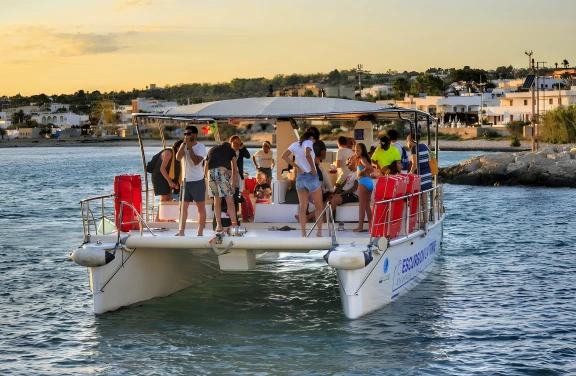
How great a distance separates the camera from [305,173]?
42.4ft

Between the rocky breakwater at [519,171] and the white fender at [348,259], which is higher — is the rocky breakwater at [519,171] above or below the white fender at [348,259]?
below

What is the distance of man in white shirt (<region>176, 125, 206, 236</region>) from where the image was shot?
1291 centimetres

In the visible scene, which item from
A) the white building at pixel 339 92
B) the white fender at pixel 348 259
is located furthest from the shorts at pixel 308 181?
the white building at pixel 339 92

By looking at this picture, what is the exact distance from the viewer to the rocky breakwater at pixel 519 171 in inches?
1892

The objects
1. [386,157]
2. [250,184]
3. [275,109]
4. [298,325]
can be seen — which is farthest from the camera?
[250,184]

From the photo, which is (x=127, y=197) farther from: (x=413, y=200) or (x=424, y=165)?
(x=424, y=165)

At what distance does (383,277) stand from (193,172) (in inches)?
121

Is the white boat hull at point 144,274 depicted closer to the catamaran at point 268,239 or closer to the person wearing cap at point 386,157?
the catamaran at point 268,239

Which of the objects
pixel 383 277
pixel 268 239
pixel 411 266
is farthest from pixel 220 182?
pixel 411 266

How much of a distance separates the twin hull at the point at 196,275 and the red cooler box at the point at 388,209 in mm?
227

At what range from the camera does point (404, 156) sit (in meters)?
16.1

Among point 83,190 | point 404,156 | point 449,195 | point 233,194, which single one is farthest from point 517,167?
point 233,194

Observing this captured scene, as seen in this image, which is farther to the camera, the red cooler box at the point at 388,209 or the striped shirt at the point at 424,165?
the striped shirt at the point at 424,165

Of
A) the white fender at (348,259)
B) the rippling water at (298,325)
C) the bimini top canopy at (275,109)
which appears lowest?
the rippling water at (298,325)
